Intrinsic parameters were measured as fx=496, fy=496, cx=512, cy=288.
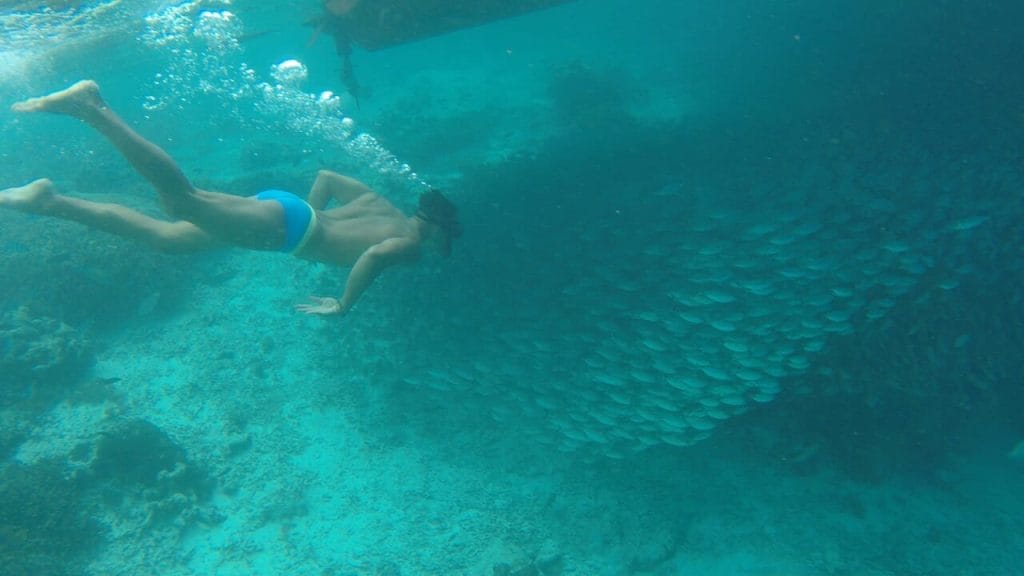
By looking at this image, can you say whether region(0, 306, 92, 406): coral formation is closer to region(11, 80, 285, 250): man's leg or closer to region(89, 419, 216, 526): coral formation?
→ region(89, 419, 216, 526): coral formation

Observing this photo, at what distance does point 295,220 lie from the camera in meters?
4.59

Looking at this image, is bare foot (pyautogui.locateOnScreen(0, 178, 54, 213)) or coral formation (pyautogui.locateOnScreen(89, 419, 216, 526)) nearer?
bare foot (pyautogui.locateOnScreen(0, 178, 54, 213))

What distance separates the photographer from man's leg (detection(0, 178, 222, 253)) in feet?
14.4

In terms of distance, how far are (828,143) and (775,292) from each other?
752 centimetres

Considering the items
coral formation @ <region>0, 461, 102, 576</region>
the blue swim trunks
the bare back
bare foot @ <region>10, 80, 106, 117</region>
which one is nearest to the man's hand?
the bare back

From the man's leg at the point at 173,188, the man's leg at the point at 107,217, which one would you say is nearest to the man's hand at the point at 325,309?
the man's leg at the point at 173,188

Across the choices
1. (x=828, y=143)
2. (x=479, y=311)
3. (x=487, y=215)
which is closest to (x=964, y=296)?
(x=828, y=143)

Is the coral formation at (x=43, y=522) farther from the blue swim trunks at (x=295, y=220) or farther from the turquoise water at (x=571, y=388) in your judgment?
the blue swim trunks at (x=295, y=220)

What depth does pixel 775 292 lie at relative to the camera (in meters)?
7.76

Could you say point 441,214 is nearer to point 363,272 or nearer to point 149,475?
point 363,272

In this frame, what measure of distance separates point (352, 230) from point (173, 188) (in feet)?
5.10

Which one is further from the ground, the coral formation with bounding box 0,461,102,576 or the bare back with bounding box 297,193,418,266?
the bare back with bounding box 297,193,418,266

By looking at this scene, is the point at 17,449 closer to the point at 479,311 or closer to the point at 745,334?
the point at 479,311

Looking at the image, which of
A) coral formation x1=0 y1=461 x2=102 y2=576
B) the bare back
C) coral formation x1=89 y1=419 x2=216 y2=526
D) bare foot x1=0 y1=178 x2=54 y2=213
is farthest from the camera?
coral formation x1=89 y1=419 x2=216 y2=526
